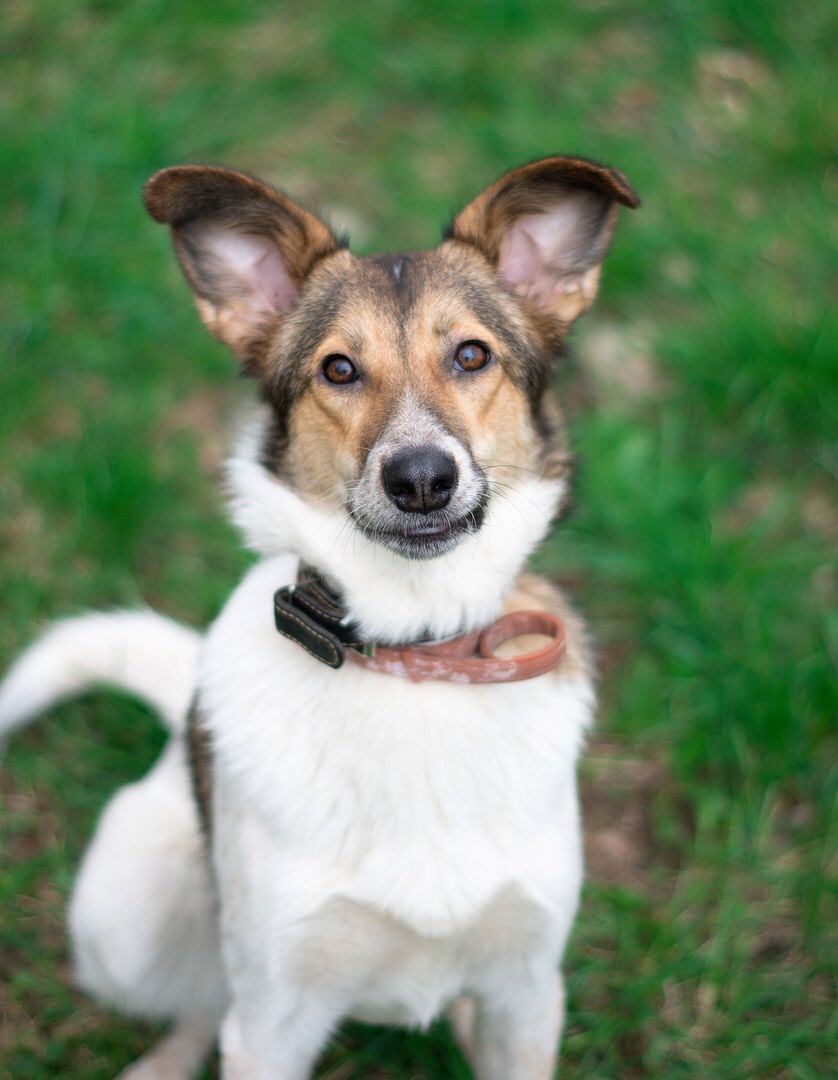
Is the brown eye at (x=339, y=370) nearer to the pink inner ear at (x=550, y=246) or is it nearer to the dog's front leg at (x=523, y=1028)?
the pink inner ear at (x=550, y=246)

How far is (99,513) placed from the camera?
13.6 ft

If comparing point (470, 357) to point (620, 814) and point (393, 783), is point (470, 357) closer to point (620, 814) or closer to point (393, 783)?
point (393, 783)

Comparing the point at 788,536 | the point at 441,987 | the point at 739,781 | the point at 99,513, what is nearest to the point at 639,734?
the point at 739,781

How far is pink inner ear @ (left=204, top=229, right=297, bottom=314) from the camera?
8.91 feet

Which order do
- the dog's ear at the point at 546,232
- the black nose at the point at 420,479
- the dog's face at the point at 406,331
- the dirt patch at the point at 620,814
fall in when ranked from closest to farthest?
the black nose at the point at 420,479
the dog's face at the point at 406,331
the dog's ear at the point at 546,232
the dirt patch at the point at 620,814

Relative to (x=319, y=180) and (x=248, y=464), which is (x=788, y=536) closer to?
(x=248, y=464)

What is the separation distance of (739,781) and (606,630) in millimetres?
755

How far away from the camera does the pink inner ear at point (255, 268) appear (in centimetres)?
272

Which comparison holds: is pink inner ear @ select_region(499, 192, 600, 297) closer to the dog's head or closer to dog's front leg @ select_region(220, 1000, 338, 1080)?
the dog's head

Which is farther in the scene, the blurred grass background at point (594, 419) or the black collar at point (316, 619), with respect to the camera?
the blurred grass background at point (594, 419)

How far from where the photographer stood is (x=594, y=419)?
458cm

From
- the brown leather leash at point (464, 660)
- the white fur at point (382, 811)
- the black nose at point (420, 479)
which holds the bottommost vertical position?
the white fur at point (382, 811)

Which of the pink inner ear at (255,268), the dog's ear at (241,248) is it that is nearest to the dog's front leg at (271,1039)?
the dog's ear at (241,248)

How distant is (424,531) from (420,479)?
0.15m
